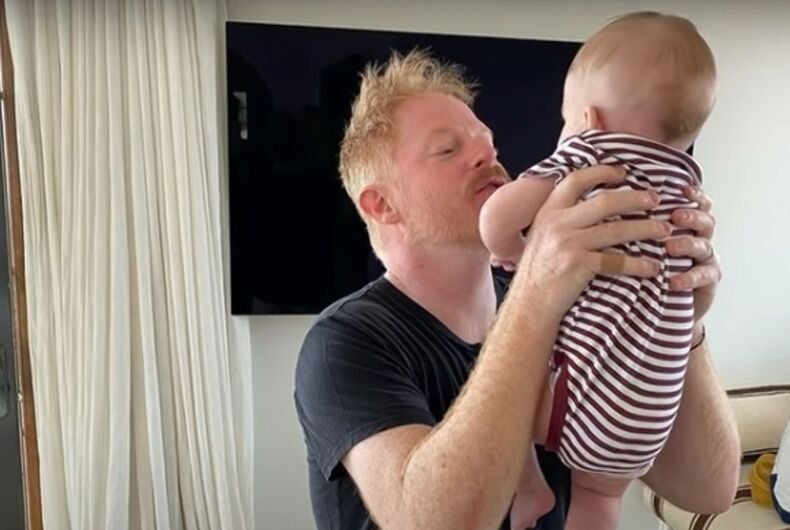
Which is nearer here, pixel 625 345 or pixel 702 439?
pixel 625 345

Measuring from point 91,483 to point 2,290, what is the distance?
636 mm

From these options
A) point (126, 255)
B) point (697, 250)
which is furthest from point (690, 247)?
point (126, 255)

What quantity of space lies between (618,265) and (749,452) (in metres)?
2.11

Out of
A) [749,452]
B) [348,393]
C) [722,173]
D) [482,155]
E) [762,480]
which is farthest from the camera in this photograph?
[722,173]

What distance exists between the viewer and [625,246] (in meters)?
0.78

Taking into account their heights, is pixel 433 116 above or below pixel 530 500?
above

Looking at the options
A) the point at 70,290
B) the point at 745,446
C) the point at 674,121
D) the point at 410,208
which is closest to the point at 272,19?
the point at 70,290

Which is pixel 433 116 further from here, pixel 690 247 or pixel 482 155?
pixel 690 247

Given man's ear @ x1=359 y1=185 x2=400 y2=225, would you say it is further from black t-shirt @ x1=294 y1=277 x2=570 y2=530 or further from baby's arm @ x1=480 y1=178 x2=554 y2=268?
baby's arm @ x1=480 y1=178 x2=554 y2=268

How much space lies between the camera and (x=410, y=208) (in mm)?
1136

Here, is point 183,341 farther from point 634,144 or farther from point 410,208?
point 634,144

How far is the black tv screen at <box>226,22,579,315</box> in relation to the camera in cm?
219

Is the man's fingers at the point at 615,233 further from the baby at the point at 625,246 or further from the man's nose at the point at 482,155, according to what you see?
the man's nose at the point at 482,155

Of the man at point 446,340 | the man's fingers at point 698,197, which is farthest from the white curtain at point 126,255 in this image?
the man's fingers at point 698,197
